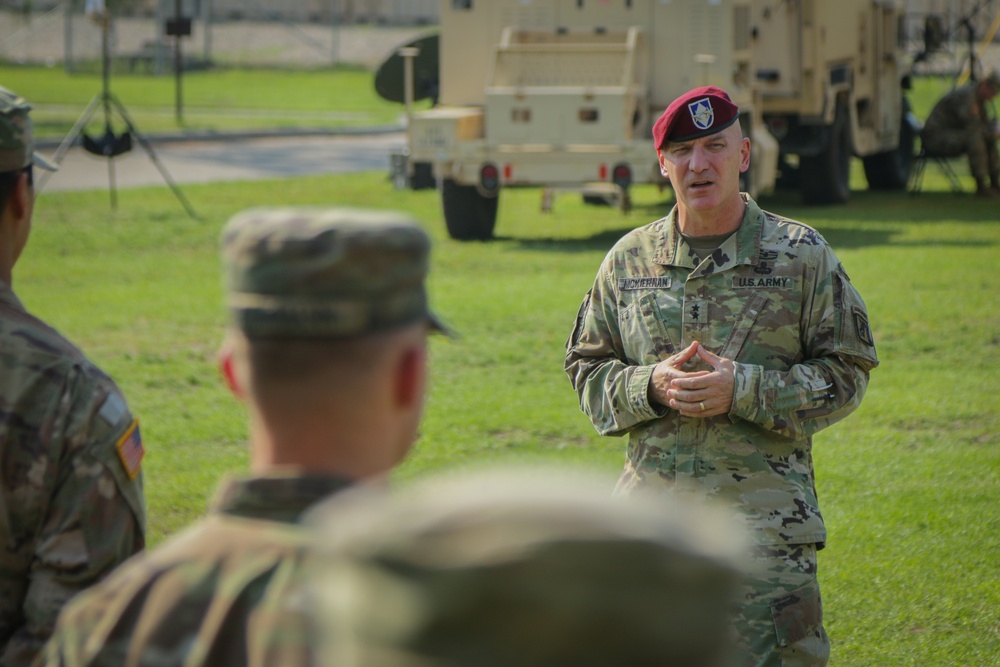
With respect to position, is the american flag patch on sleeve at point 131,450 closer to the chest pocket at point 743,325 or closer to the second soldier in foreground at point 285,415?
the second soldier in foreground at point 285,415

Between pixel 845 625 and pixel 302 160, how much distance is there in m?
17.9

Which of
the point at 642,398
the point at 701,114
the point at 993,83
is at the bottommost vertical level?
the point at 642,398

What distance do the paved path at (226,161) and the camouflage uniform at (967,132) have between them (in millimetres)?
8031

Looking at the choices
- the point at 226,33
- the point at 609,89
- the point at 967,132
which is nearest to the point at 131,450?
the point at 609,89

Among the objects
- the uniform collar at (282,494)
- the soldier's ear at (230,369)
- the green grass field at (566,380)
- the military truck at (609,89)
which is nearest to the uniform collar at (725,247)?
the green grass field at (566,380)

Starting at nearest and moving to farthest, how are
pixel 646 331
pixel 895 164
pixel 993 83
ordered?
pixel 646 331, pixel 993 83, pixel 895 164

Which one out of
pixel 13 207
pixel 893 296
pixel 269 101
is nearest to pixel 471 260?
pixel 893 296

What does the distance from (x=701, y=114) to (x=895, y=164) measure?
15400 mm

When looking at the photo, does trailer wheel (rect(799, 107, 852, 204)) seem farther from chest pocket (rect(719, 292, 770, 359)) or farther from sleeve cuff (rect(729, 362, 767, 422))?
sleeve cuff (rect(729, 362, 767, 422))

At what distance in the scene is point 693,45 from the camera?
13.6 meters

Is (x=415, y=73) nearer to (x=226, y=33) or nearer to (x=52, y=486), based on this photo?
(x=52, y=486)

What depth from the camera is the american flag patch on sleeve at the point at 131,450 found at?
2.39 metres

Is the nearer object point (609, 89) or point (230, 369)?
point (230, 369)

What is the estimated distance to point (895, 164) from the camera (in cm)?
1812
